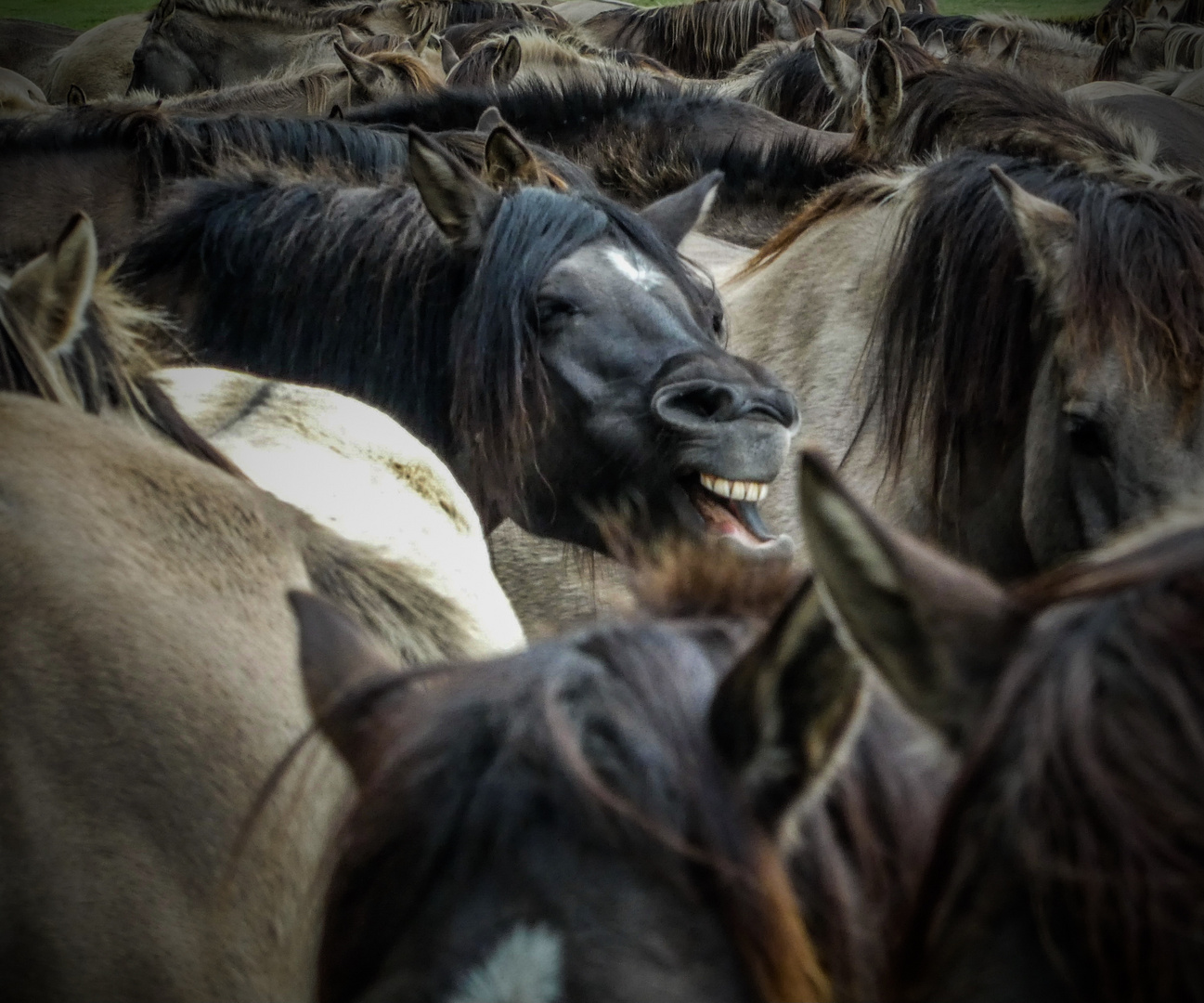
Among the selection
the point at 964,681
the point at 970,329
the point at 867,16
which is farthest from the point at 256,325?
the point at 867,16

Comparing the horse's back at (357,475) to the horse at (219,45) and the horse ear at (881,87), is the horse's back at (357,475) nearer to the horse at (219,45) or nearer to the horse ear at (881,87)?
the horse ear at (881,87)

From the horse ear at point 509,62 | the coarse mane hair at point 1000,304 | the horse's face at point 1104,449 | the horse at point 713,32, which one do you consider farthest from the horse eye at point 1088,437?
the horse at point 713,32

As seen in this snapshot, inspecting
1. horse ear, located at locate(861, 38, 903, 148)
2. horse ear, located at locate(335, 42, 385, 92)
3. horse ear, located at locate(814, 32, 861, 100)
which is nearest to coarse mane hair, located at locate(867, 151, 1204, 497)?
horse ear, located at locate(861, 38, 903, 148)

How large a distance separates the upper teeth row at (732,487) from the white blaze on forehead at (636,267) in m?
0.50

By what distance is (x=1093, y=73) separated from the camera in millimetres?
10039

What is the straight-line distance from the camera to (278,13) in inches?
443

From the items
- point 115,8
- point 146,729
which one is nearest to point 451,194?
point 146,729

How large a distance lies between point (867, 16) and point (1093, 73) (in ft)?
9.71

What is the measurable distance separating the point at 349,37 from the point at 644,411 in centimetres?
906

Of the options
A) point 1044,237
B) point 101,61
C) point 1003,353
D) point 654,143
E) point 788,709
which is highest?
point 788,709

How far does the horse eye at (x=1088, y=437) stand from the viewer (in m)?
2.30

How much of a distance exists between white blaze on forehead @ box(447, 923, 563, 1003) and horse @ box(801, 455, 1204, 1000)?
245mm

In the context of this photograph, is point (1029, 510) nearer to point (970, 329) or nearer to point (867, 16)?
point (970, 329)

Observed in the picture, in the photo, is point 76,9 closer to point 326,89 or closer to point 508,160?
point 326,89
